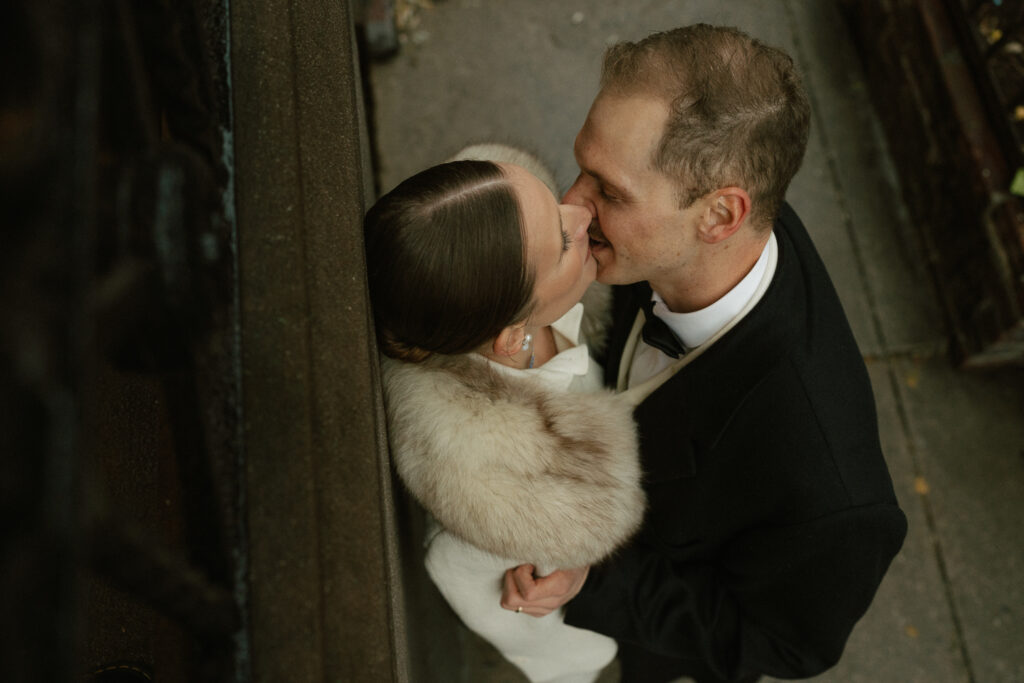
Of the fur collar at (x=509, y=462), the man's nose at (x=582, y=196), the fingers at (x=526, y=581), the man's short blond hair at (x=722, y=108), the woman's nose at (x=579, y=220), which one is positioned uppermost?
the man's short blond hair at (x=722, y=108)

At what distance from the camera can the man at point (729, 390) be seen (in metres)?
1.66

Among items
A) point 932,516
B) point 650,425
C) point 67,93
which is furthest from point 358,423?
point 932,516

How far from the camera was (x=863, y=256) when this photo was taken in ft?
11.1

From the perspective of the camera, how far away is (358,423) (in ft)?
3.59

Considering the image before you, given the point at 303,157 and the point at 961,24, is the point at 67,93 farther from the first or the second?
the point at 961,24

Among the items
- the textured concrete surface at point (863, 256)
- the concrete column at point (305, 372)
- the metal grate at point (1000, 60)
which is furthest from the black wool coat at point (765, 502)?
the metal grate at point (1000, 60)

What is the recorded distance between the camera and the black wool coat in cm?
163

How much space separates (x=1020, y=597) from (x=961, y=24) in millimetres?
2582

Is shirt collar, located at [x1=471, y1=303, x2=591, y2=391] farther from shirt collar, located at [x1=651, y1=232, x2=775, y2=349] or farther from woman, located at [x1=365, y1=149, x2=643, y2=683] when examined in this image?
shirt collar, located at [x1=651, y1=232, x2=775, y2=349]

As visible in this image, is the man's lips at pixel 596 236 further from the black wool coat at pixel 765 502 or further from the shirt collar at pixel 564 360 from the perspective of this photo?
the black wool coat at pixel 765 502

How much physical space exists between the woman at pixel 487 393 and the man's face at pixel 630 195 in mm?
267

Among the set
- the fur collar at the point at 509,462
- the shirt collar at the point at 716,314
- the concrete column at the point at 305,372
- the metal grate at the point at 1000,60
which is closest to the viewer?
the concrete column at the point at 305,372

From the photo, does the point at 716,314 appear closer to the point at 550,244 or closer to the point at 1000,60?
the point at 550,244

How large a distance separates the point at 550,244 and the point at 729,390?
61 centimetres
